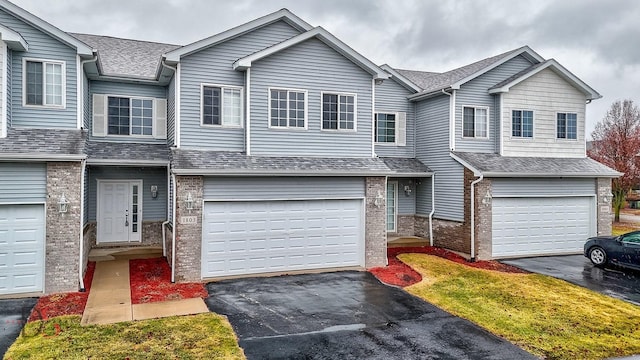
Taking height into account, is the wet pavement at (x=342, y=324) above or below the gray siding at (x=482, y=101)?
below

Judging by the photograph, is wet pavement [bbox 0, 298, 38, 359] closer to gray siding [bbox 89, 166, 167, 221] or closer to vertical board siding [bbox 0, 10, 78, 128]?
vertical board siding [bbox 0, 10, 78, 128]

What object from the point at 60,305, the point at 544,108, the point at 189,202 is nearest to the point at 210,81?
the point at 189,202

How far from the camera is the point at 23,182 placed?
10.7m

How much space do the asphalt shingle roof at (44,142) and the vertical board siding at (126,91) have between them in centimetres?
337

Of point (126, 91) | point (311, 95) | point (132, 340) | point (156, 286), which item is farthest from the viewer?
point (126, 91)

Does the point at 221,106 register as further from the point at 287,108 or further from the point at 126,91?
the point at 126,91

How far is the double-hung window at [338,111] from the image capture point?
14414 millimetres

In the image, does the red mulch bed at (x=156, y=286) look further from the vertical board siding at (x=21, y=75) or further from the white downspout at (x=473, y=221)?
the white downspout at (x=473, y=221)

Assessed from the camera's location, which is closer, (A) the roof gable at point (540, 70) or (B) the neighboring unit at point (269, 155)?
(B) the neighboring unit at point (269, 155)

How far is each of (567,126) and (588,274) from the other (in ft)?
24.9

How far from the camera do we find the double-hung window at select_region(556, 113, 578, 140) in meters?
18.5

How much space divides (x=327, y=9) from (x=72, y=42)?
14482 millimetres

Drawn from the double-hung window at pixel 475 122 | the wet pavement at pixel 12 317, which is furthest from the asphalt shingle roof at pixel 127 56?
the double-hung window at pixel 475 122

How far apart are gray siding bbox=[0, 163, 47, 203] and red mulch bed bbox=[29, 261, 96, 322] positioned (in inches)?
99.0
